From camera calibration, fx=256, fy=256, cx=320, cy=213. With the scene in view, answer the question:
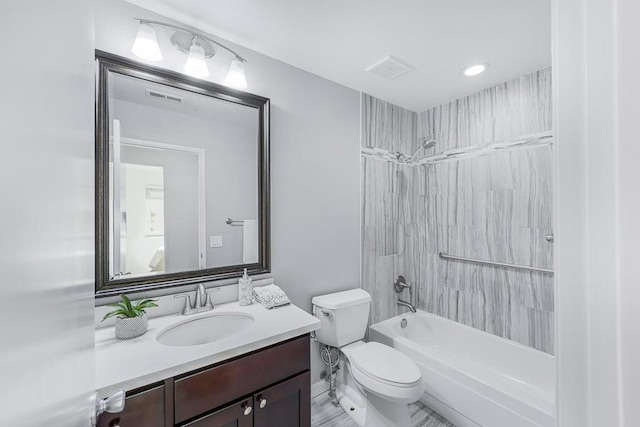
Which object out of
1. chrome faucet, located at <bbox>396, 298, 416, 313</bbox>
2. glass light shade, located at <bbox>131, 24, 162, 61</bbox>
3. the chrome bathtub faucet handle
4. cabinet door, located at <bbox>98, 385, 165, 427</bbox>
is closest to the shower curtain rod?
the chrome bathtub faucet handle

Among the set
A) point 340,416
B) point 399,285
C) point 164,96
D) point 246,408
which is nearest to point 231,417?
point 246,408

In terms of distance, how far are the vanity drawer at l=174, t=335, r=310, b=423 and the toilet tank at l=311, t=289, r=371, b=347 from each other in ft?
1.67

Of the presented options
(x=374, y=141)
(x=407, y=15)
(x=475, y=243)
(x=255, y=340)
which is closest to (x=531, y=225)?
(x=475, y=243)

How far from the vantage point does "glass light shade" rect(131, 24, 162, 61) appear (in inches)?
48.3

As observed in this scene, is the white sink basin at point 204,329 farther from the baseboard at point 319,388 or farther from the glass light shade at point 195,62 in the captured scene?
the glass light shade at point 195,62

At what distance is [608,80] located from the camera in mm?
237

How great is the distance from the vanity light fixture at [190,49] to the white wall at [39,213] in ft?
3.93

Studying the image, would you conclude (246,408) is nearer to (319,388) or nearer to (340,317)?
(340,317)

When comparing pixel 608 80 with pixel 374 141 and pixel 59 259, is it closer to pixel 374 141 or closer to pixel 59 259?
pixel 59 259

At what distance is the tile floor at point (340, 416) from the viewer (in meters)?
1.70

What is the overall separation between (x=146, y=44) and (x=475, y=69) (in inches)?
81.9

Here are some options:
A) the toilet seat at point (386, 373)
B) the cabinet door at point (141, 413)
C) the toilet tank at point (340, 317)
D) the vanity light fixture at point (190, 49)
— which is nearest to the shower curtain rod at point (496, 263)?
the toilet tank at point (340, 317)

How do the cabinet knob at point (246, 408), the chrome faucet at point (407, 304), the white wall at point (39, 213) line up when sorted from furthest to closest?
the chrome faucet at point (407, 304)
the cabinet knob at point (246, 408)
the white wall at point (39, 213)

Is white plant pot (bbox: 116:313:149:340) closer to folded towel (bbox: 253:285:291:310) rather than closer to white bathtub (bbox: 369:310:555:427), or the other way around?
folded towel (bbox: 253:285:291:310)
